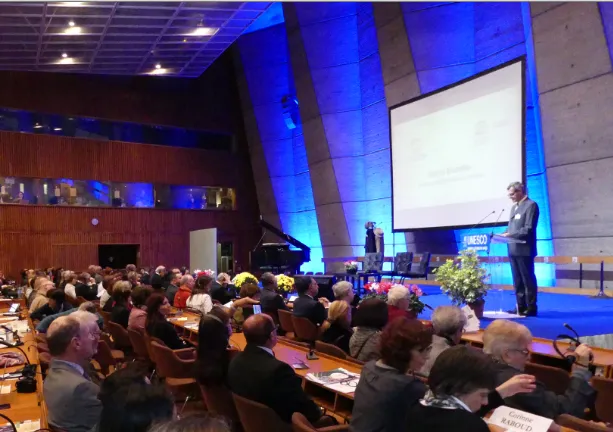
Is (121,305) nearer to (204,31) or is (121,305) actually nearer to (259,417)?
(259,417)

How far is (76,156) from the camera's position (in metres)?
18.5

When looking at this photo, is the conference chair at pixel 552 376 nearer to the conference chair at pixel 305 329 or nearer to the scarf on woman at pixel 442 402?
the scarf on woman at pixel 442 402

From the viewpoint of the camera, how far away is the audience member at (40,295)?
7.39 metres

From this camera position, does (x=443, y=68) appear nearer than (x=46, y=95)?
Yes

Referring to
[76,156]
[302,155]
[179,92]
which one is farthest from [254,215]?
[76,156]

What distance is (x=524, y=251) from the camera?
6.28 metres

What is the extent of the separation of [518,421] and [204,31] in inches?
588

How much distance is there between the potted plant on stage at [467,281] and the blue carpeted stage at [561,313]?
1.06 ft

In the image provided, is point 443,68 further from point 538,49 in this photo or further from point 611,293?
point 611,293

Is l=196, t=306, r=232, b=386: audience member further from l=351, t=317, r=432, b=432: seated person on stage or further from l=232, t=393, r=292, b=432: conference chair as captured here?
l=351, t=317, r=432, b=432: seated person on stage

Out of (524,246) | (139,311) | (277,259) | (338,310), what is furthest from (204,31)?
(338,310)

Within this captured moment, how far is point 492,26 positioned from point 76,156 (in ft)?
45.3

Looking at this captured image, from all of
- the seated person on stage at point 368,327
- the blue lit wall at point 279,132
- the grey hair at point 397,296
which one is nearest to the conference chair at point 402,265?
the grey hair at point 397,296

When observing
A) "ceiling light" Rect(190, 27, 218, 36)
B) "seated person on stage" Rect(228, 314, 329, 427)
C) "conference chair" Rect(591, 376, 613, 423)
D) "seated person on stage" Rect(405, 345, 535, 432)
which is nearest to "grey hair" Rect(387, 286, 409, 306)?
"seated person on stage" Rect(228, 314, 329, 427)
